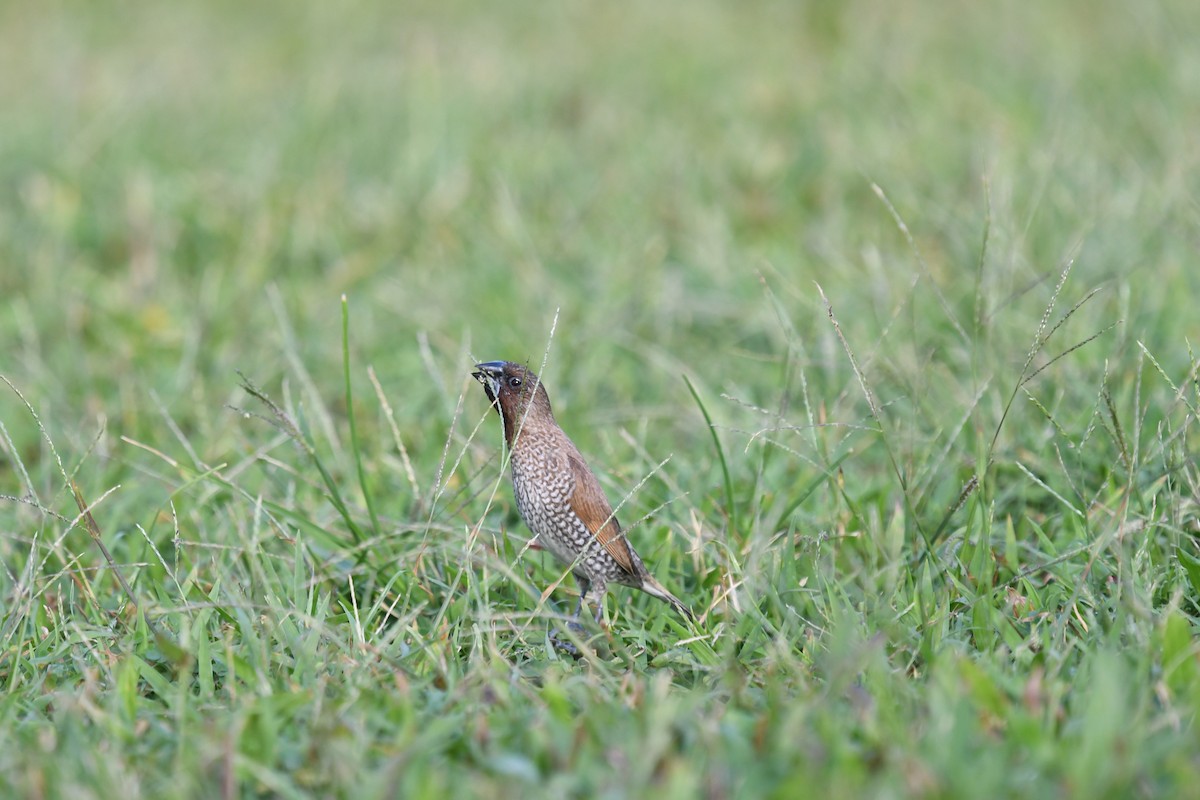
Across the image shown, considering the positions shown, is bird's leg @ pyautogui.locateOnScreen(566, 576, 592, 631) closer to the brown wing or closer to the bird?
the bird

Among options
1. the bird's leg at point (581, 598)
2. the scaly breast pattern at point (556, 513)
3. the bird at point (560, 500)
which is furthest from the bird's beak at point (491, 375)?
the bird's leg at point (581, 598)

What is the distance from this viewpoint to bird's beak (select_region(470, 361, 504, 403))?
11.5 ft

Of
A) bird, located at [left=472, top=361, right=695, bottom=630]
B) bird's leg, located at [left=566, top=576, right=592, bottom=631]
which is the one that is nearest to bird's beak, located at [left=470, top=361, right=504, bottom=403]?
bird, located at [left=472, top=361, right=695, bottom=630]

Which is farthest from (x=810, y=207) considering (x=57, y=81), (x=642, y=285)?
(x=57, y=81)

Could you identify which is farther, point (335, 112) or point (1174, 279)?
point (335, 112)

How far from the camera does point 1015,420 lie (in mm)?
4129

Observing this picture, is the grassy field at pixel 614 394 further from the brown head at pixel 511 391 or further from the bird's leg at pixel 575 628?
the brown head at pixel 511 391

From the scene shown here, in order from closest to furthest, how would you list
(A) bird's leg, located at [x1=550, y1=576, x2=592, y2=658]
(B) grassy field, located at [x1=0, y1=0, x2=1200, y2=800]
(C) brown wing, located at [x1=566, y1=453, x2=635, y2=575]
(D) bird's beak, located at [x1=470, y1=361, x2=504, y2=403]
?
1. (B) grassy field, located at [x1=0, y1=0, x2=1200, y2=800]
2. (A) bird's leg, located at [x1=550, y1=576, x2=592, y2=658]
3. (C) brown wing, located at [x1=566, y1=453, x2=635, y2=575]
4. (D) bird's beak, located at [x1=470, y1=361, x2=504, y2=403]

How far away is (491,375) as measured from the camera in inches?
139

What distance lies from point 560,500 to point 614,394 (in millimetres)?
1577

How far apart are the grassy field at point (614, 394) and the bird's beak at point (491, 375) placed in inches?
8.2

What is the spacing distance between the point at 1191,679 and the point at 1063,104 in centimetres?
511

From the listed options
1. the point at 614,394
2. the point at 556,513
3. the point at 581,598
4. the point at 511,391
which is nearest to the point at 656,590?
the point at 581,598

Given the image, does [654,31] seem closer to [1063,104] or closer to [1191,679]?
[1063,104]
